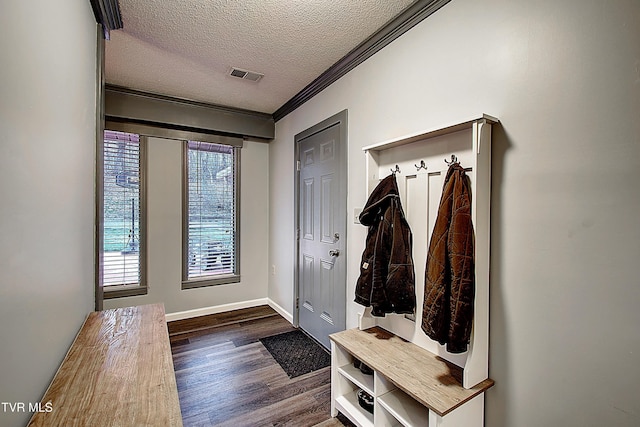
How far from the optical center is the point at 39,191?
91 centimetres

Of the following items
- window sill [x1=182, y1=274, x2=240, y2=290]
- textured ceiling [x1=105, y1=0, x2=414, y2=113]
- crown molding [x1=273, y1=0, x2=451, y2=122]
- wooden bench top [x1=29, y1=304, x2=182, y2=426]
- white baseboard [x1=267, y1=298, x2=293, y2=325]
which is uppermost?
textured ceiling [x1=105, y1=0, x2=414, y2=113]

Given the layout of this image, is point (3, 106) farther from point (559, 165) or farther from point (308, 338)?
point (308, 338)

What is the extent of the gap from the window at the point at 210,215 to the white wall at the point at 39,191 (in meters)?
2.12

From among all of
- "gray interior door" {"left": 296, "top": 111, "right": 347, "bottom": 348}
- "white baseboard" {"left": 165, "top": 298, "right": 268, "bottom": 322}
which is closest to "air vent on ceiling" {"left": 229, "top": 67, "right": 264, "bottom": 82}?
"gray interior door" {"left": 296, "top": 111, "right": 347, "bottom": 348}

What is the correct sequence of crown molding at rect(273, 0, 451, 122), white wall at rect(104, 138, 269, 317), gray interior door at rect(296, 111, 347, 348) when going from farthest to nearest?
white wall at rect(104, 138, 269, 317), gray interior door at rect(296, 111, 347, 348), crown molding at rect(273, 0, 451, 122)

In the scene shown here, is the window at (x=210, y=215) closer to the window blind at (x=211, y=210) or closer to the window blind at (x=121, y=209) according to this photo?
the window blind at (x=211, y=210)

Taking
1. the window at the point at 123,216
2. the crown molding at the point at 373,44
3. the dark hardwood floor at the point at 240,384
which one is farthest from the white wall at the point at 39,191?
→ the window at the point at 123,216

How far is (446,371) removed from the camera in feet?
4.87

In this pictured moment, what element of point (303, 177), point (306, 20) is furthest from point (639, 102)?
point (303, 177)

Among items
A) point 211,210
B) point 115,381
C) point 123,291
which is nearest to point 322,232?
point 211,210

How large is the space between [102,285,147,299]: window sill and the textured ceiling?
2.06 metres

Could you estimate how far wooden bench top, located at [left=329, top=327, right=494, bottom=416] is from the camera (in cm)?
129

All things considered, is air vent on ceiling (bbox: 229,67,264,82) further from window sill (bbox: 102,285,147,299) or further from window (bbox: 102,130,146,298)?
window sill (bbox: 102,285,147,299)

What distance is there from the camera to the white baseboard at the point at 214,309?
343cm
